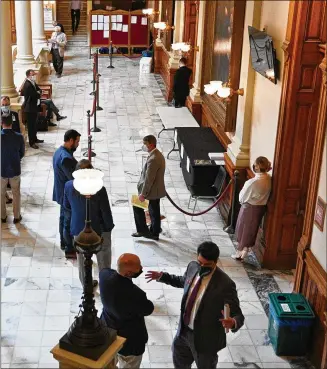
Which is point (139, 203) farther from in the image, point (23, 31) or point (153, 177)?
point (23, 31)

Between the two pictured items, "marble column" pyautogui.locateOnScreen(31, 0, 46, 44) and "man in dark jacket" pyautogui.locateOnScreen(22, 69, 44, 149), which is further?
"marble column" pyautogui.locateOnScreen(31, 0, 46, 44)

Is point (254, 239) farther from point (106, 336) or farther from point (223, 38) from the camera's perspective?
point (223, 38)

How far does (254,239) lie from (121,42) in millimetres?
16417

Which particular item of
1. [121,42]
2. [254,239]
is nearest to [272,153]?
[254,239]

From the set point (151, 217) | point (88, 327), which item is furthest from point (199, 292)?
point (151, 217)

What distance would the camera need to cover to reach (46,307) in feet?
22.9

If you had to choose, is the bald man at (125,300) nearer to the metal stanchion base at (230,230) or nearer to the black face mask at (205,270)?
the black face mask at (205,270)

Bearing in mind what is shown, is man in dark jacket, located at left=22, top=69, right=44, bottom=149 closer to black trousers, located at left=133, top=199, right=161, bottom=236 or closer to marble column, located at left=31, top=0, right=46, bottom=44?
black trousers, located at left=133, top=199, right=161, bottom=236

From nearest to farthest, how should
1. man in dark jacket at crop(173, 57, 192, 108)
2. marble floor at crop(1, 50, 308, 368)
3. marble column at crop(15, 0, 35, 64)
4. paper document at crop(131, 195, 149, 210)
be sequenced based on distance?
marble floor at crop(1, 50, 308, 368), paper document at crop(131, 195, 149, 210), man in dark jacket at crop(173, 57, 192, 108), marble column at crop(15, 0, 35, 64)

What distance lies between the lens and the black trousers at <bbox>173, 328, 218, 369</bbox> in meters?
5.15

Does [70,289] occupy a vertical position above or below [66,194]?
below

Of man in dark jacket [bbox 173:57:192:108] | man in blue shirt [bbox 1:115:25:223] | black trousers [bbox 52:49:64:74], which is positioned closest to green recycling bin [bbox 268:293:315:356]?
man in blue shirt [bbox 1:115:25:223]

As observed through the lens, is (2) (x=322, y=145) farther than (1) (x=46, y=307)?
No

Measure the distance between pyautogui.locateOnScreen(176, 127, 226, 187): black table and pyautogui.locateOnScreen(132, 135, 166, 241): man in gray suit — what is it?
3.91ft
